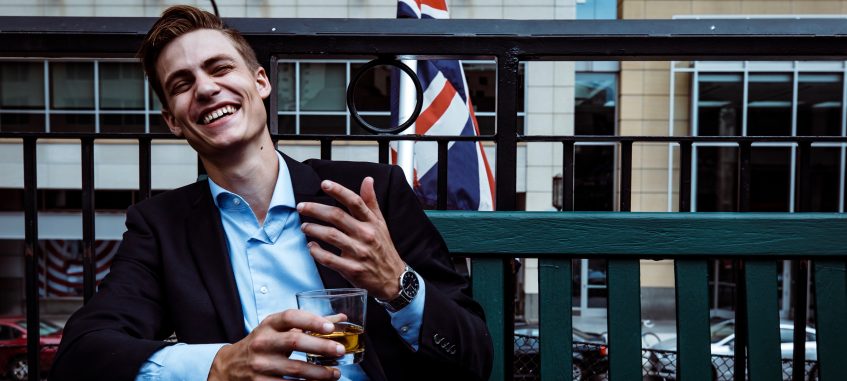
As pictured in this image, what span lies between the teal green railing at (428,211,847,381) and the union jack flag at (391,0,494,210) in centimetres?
212

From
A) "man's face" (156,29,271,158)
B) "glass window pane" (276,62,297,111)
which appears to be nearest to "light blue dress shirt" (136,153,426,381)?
"man's face" (156,29,271,158)

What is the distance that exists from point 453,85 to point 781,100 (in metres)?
14.6

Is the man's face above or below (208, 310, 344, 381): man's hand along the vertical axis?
above

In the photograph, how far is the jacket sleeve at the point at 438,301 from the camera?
1466mm

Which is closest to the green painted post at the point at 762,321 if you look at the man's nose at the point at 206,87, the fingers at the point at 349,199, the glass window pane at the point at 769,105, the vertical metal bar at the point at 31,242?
the fingers at the point at 349,199

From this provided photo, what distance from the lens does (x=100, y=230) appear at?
54.6 feet

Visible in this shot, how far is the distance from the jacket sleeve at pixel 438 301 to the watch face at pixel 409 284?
37mm

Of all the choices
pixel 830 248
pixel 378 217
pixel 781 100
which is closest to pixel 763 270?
pixel 830 248

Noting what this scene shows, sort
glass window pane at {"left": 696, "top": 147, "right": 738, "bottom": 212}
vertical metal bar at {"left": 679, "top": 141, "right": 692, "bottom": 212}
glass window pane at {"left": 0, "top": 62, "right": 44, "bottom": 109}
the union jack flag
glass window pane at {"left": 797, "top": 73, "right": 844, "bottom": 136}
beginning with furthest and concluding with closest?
glass window pane at {"left": 0, "top": 62, "right": 44, "bottom": 109}, glass window pane at {"left": 696, "top": 147, "right": 738, "bottom": 212}, glass window pane at {"left": 797, "top": 73, "right": 844, "bottom": 136}, the union jack flag, vertical metal bar at {"left": 679, "top": 141, "right": 692, "bottom": 212}

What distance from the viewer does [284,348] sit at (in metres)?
1.25

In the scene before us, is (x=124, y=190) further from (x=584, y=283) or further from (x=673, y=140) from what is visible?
(x=673, y=140)

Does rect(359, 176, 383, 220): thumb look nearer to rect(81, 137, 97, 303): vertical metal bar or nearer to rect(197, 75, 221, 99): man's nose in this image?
rect(197, 75, 221, 99): man's nose

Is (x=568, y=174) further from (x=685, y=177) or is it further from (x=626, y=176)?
(x=685, y=177)

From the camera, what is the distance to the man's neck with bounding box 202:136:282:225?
1.71 meters
